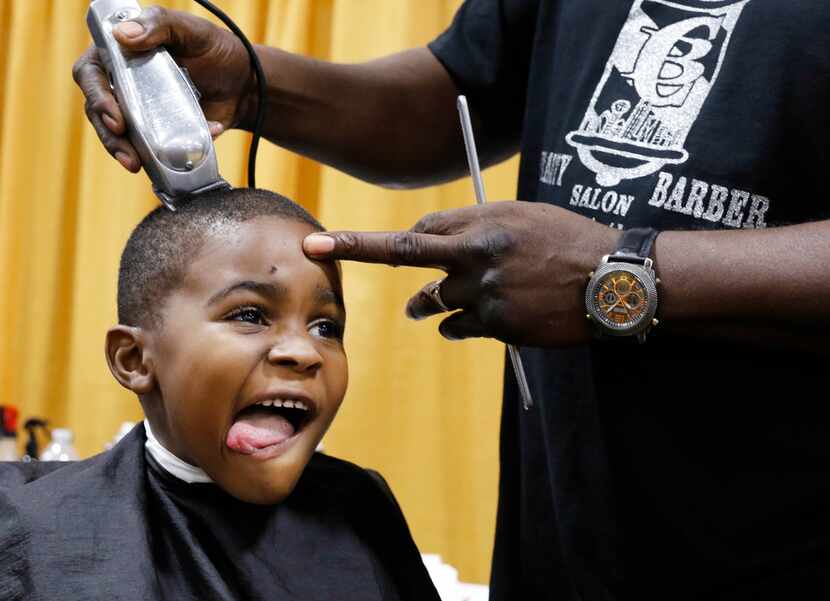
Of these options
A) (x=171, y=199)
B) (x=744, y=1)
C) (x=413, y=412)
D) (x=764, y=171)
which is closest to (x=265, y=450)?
(x=171, y=199)

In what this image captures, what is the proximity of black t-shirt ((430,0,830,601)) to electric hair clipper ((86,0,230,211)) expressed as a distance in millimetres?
458

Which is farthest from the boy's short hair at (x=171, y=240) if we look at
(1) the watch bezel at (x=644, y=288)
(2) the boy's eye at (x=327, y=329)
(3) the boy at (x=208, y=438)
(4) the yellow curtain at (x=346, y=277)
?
(4) the yellow curtain at (x=346, y=277)

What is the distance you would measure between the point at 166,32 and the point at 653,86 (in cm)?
57

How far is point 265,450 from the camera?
1.07 metres

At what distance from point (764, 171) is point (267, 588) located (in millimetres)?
703

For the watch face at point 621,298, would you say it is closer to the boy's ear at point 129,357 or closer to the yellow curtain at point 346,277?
the boy's ear at point 129,357

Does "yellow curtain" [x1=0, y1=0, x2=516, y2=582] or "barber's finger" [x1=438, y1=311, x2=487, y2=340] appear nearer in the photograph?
"barber's finger" [x1=438, y1=311, x2=487, y2=340]

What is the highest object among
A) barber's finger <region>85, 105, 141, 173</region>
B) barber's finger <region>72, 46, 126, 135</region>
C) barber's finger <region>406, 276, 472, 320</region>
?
barber's finger <region>72, 46, 126, 135</region>

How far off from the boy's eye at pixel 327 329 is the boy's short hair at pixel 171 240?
0.11m

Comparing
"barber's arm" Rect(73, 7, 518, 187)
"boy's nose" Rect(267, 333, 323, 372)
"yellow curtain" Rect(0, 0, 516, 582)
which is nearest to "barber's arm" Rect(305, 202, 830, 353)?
"boy's nose" Rect(267, 333, 323, 372)

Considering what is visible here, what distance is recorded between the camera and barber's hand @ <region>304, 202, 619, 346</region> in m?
1.02

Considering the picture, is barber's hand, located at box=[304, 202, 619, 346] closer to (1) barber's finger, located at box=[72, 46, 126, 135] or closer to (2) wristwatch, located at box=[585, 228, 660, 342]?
(2) wristwatch, located at box=[585, 228, 660, 342]

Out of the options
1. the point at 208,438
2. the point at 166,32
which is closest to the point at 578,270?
the point at 208,438

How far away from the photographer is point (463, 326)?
1.09 metres
